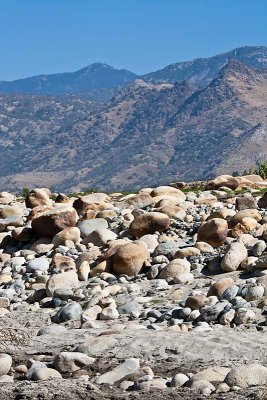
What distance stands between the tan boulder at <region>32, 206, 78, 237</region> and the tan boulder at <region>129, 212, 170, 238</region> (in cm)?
223

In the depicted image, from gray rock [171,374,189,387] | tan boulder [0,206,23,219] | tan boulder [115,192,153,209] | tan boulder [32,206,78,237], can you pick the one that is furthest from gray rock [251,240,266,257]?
tan boulder [0,206,23,219]

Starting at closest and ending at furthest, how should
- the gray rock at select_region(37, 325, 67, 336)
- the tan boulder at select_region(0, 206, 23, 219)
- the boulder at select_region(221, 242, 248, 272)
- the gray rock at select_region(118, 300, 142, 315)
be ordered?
the gray rock at select_region(37, 325, 67, 336) → the gray rock at select_region(118, 300, 142, 315) → the boulder at select_region(221, 242, 248, 272) → the tan boulder at select_region(0, 206, 23, 219)

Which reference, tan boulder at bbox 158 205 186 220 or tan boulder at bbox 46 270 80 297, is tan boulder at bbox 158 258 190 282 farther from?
tan boulder at bbox 158 205 186 220

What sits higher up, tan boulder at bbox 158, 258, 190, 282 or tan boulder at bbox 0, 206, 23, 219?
tan boulder at bbox 0, 206, 23, 219

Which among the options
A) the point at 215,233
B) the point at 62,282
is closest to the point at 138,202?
the point at 215,233

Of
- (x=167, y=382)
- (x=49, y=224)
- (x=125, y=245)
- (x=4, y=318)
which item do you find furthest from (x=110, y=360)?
(x=49, y=224)

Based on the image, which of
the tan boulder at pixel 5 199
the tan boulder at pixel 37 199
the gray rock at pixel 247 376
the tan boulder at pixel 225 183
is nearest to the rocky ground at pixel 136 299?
the gray rock at pixel 247 376

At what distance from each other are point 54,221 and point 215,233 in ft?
16.6

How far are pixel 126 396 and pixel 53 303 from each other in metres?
5.97

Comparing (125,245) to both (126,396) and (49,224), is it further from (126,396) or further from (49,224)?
(126,396)

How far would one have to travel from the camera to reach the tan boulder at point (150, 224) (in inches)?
736

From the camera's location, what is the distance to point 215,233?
1680 centimetres

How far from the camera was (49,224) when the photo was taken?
20.1 metres

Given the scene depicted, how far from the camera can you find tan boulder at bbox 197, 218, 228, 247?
16.8 metres
